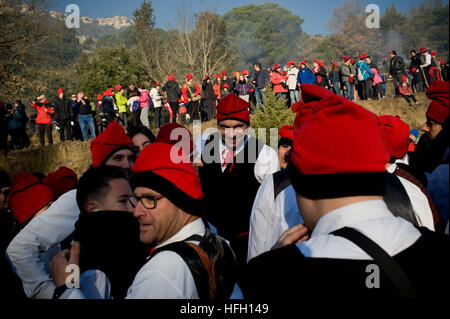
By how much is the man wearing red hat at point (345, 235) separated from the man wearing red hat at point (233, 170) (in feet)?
7.00

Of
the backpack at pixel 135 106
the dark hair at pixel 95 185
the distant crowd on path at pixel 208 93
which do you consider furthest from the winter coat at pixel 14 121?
the dark hair at pixel 95 185

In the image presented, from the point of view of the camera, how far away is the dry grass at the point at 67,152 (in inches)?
398

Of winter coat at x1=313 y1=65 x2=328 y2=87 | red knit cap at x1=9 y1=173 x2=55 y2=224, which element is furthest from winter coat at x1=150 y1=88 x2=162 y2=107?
red knit cap at x1=9 y1=173 x2=55 y2=224

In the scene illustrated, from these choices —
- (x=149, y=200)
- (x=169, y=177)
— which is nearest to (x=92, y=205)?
(x=149, y=200)

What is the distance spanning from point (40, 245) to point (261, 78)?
38.6 ft

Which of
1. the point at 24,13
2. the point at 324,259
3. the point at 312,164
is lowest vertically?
the point at 324,259

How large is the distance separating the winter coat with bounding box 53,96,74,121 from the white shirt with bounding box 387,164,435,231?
1285 cm

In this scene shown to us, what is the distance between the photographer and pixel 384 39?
46.6ft

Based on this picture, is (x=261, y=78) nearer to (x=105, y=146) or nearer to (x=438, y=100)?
(x=105, y=146)

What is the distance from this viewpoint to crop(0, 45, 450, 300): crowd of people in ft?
3.20

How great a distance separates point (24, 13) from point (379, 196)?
375 inches

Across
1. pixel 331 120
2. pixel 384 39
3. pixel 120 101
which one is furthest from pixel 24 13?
pixel 384 39

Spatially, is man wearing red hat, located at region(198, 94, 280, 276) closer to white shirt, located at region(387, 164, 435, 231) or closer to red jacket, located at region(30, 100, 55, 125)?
white shirt, located at region(387, 164, 435, 231)
